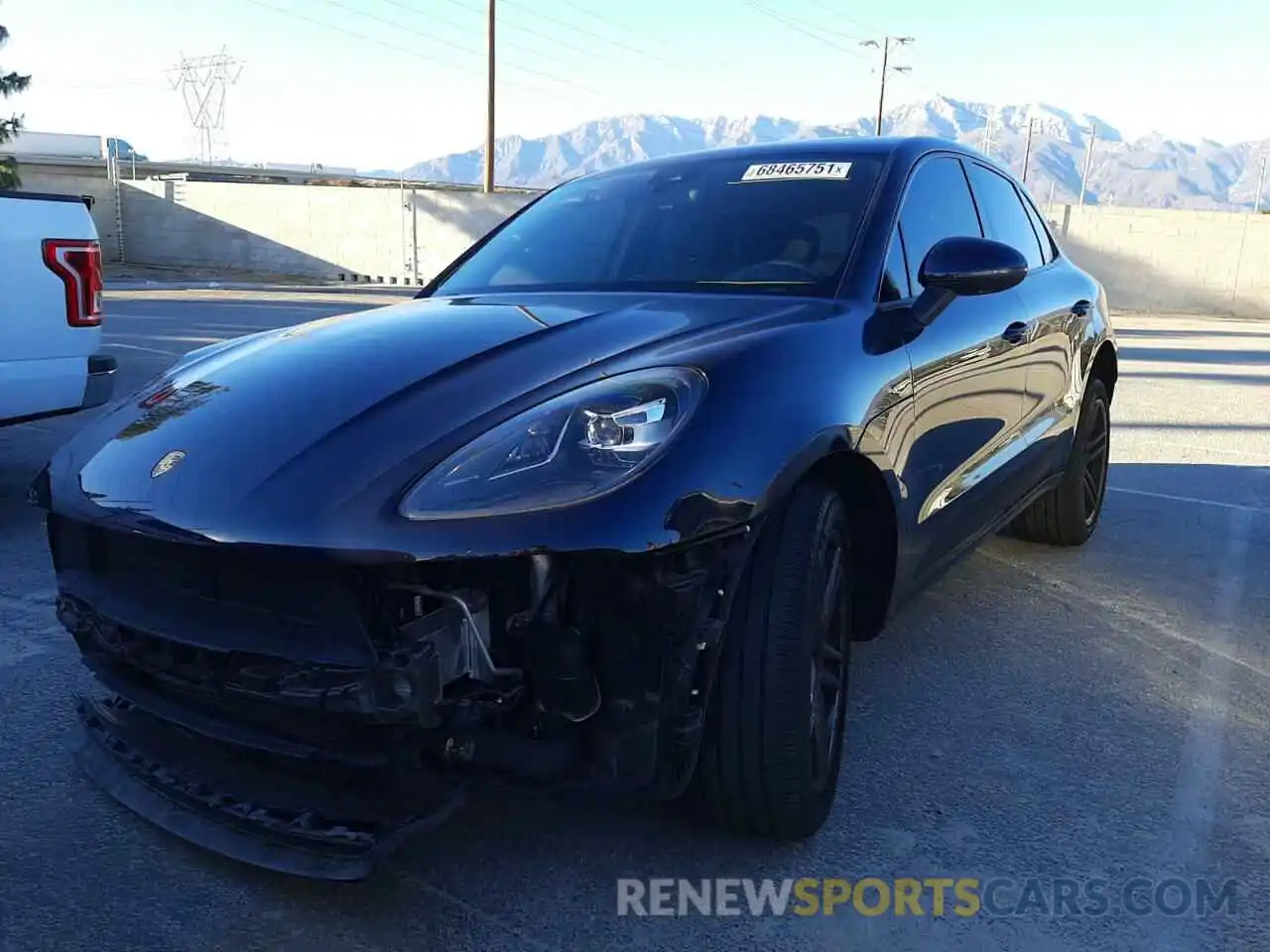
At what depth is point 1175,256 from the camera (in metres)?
25.3

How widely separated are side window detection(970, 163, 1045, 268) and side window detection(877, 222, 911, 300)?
0.95 meters

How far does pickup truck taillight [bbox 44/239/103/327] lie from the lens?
15.2 ft

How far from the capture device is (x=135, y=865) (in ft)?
7.44

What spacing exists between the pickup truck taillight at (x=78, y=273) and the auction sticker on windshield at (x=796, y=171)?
300cm

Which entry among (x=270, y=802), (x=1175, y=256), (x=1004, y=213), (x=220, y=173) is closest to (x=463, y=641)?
(x=270, y=802)

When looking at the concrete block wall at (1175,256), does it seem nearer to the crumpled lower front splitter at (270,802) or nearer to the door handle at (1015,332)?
the door handle at (1015,332)

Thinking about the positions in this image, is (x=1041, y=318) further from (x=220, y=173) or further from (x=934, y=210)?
(x=220, y=173)

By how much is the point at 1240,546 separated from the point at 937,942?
352 cm

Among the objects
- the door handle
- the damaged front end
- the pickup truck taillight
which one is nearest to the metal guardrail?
the pickup truck taillight

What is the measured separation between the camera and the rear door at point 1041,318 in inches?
151

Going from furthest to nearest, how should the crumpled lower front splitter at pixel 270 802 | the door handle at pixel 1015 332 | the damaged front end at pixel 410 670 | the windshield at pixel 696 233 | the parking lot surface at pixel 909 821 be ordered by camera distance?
the door handle at pixel 1015 332
the windshield at pixel 696 233
the parking lot surface at pixel 909 821
the crumpled lower front splitter at pixel 270 802
the damaged front end at pixel 410 670

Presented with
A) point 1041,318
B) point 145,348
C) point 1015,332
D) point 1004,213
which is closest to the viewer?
point 1015,332

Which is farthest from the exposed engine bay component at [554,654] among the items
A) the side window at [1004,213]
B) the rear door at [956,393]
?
the side window at [1004,213]

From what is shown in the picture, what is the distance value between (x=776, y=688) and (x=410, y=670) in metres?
0.74
